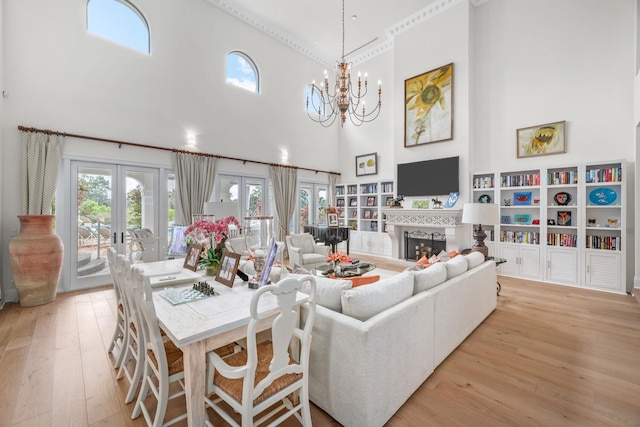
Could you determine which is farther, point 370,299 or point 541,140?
point 541,140

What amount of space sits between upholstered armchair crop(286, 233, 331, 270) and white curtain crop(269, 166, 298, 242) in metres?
1.69

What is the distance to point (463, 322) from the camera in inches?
109

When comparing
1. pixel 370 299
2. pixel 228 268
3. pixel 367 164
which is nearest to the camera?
pixel 370 299

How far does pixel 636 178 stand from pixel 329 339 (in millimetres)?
5218

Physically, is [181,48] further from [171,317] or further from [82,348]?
[171,317]

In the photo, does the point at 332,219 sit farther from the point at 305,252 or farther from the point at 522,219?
the point at 522,219

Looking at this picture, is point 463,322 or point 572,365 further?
point 463,322

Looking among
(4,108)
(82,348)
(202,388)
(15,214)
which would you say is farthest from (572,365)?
(4,108)

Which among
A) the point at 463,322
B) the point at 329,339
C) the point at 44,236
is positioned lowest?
the point at 463,322

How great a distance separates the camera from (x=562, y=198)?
4.85 m

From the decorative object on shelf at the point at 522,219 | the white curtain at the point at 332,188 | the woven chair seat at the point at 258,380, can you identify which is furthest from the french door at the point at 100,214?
the decorative object on shelf at the point at 522,219

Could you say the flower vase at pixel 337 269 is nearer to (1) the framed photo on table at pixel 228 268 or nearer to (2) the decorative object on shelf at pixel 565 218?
(1) the framed photo on table at pixel 228 268

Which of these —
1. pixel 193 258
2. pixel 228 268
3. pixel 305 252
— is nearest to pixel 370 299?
pixel 228 268

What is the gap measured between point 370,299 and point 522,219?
4.92m
